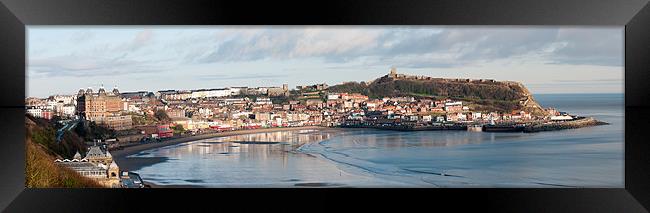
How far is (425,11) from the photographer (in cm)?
458

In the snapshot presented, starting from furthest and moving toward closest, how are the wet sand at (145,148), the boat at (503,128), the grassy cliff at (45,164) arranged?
1. the boat at (503,128)
2. the wet sand at (145,148)
3. the grassy cliff at (45,164)

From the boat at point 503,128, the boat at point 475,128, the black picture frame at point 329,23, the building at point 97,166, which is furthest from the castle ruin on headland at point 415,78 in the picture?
the black picture frame at point 329,23

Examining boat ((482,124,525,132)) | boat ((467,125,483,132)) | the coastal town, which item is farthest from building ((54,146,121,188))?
boat ((482,124,525,132))

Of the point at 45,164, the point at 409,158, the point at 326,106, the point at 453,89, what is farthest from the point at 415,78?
the point at 45,164

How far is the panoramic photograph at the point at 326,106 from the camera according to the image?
34.9 ft

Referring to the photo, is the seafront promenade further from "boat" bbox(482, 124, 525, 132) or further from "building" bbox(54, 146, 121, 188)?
"boat" bbox(482, 124, 525, 132)

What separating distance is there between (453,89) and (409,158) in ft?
4.91

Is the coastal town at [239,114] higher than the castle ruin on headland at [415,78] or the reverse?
the reverse

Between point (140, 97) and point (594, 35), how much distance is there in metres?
7.96

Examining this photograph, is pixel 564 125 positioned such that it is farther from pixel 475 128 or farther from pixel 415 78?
pixel 415 78

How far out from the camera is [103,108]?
1215 cm

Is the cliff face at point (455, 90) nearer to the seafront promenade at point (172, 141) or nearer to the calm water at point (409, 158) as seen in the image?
the calm water at point (409, 158)

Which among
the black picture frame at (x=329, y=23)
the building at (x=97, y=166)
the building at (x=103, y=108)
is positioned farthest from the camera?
the building at (x=103, y=108)
